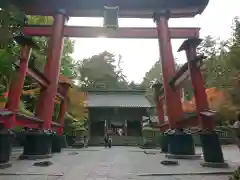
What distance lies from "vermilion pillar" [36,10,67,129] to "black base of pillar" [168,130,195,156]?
500cm

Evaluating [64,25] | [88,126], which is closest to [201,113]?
[64,25]

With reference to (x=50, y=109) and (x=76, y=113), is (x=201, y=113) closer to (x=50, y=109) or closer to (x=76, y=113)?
(x=50, y=109)

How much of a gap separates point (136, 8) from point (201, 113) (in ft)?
18.0

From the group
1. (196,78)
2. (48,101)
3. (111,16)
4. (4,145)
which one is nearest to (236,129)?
(196,78)

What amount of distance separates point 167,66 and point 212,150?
4492 mm

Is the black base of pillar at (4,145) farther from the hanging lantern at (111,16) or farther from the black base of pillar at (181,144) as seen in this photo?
the black base of pillar at (181,144)

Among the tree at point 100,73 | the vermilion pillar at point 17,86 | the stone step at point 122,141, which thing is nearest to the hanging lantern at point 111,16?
the vermilion pillar at point 17,86

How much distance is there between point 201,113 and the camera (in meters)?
7.33

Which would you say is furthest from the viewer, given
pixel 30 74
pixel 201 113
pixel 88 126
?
pixel 88 126

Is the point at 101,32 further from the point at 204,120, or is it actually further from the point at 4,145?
the point at 4,145

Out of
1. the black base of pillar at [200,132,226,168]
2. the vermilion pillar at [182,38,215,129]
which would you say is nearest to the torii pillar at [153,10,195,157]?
the vermilion pillar at [182,38,215,129]

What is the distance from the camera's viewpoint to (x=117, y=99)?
28016 millimetres

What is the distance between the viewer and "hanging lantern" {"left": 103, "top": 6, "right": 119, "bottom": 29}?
6.99 metres

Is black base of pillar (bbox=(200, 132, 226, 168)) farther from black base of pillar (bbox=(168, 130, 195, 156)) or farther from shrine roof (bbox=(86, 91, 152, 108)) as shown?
shrine roof (bbox=(86, 91, 152, 108))
